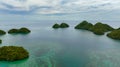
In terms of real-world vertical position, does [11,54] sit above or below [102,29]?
below

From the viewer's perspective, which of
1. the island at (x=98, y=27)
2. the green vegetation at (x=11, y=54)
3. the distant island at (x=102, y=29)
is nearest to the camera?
the green vegetation at (x=11, y=54)

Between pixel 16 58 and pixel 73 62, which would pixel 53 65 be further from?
pixel 16 58

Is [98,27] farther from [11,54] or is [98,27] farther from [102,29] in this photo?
[11,54]

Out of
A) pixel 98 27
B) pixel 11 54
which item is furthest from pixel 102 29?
pixel 11 54

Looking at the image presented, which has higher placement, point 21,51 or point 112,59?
point 21,51

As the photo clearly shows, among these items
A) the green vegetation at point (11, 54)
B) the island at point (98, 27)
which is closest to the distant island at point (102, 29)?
the island at point (98, 27)

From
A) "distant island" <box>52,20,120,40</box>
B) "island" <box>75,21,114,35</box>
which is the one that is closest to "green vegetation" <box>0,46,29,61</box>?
"distant island" <box>52,20,120,40</box>

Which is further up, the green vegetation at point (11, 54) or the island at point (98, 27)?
the island at point (98, 27)

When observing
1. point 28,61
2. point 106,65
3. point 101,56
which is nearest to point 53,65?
point 28,61

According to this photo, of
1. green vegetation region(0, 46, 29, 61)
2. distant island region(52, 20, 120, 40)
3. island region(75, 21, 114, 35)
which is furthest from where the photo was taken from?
island region(75, 21, 114, 35)

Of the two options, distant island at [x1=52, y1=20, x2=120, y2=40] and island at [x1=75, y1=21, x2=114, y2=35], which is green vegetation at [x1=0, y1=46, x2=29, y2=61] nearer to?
distant island at [x1=52, y1=20, x2=120, y2=40]

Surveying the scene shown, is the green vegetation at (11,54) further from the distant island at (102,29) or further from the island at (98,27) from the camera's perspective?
the island at (98,27)
